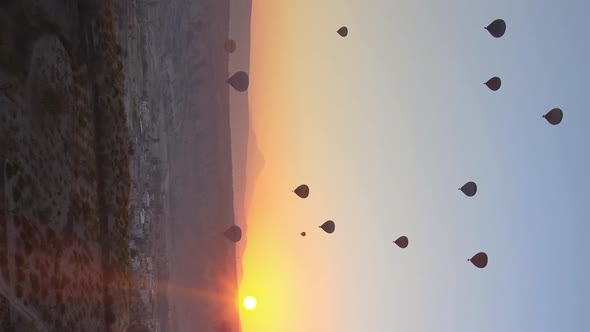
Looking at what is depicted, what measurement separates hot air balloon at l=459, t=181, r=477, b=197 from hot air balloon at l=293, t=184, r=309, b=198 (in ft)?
3.53

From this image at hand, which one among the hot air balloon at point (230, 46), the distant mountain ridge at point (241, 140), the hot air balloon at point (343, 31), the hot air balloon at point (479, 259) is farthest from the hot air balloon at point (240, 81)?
the hot air balloon at point (479, 259)

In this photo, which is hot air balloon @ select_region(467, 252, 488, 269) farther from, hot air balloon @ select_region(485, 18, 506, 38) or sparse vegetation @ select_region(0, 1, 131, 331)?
sparse vegetation @ select_region(0, 1, 131, 331)

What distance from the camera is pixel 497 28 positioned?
3.57 metres

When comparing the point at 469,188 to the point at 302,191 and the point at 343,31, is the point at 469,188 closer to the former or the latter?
the point at 302,191

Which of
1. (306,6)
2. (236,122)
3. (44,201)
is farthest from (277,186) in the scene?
(44,201)

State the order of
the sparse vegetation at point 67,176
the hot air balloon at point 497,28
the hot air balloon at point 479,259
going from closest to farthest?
the sparse vegetation at point 67,176
the hot air balloon at point 497,28
the hot air balloon at point 479,259

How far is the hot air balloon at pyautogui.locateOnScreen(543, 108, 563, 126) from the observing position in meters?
3.58

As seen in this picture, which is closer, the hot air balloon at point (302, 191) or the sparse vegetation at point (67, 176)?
the sparse vegetation at point (67, 176)

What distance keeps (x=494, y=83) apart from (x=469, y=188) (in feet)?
2.43

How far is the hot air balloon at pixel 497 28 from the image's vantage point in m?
3.56

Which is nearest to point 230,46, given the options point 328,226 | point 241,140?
point 241,140

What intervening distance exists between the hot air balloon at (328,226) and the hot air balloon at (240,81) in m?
1.10

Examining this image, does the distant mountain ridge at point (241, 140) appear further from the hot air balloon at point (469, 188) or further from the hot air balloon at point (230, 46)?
the hot air balloon at point (469, 188)

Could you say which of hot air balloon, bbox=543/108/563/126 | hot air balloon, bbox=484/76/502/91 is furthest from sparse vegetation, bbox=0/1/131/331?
hot air balloon, bbox=543/108/563/126
